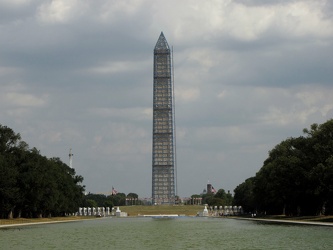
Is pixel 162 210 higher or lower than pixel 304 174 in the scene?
higher

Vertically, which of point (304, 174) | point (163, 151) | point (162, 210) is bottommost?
point (304, 174)

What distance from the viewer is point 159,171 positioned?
19412cm

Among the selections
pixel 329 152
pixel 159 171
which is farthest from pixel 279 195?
pixel 159 171

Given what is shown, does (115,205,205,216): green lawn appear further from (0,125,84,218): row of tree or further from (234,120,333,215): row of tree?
(234,120,333,215): row of tree

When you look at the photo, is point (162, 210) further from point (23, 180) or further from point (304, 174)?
point (304, 174)

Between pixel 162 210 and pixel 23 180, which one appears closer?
pixel 23 180

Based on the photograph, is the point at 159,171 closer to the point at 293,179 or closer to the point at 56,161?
the point at 56,161

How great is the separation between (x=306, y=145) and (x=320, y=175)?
1033cm

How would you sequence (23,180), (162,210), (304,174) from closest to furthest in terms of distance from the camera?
(304,174), (23,180), (162,210)

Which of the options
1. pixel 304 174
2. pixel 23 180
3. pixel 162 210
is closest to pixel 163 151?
pixel 162 210

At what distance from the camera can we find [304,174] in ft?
256

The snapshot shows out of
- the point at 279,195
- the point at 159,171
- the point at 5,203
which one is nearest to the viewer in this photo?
the point at 5,203

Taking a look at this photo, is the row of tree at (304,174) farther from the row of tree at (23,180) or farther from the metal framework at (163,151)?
the metal framework at (163,151)

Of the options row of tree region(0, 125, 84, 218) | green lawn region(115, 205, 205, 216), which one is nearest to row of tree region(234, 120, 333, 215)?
row of tree region(0, 125, 84, 218)
